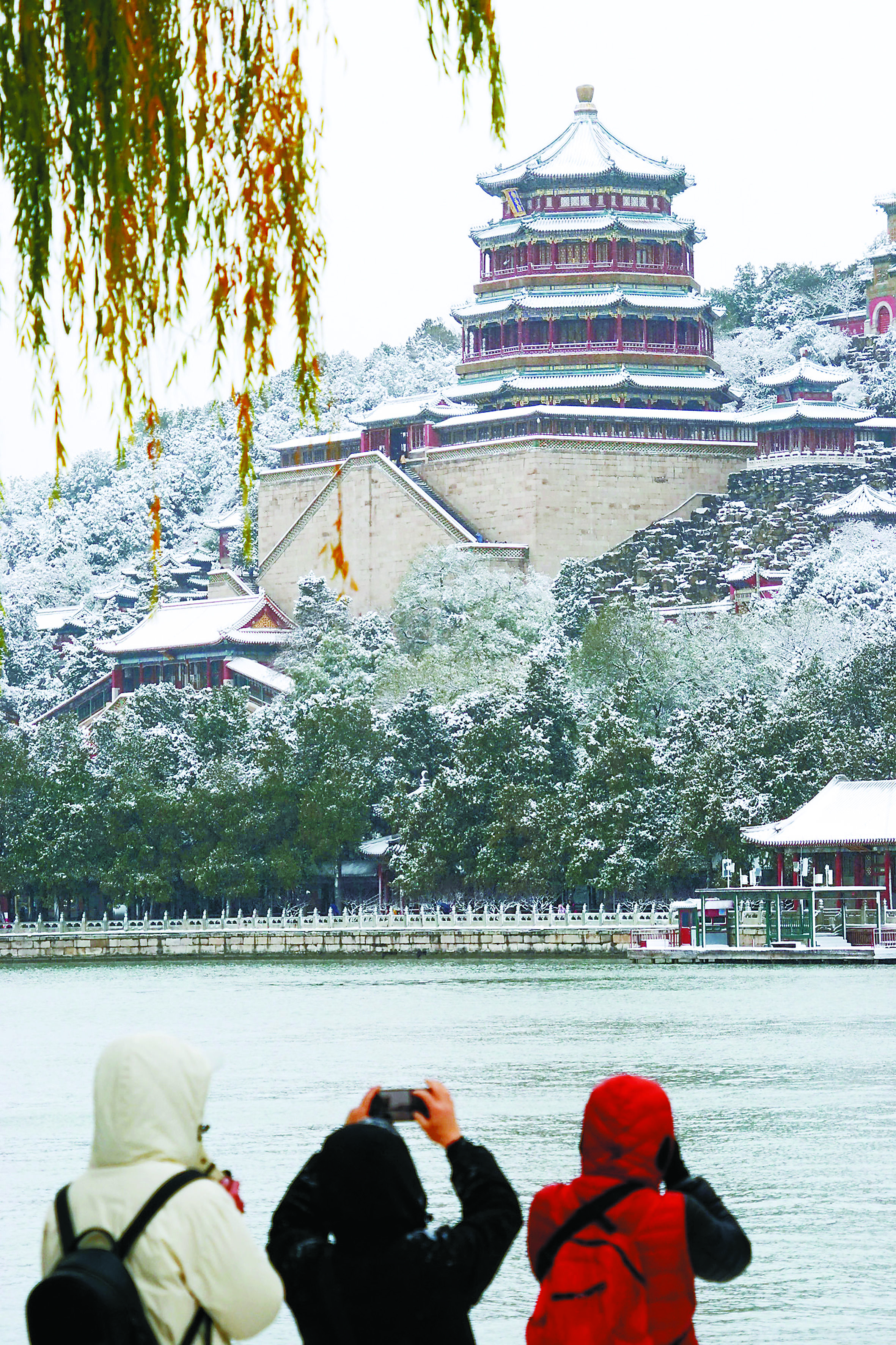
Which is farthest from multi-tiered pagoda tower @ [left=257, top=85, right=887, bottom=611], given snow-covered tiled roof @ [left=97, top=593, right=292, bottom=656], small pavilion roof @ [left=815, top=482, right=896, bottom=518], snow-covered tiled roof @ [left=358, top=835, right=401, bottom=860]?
snow-covered tiled roof @ [left=358, top=835, right=401, bottom=860]

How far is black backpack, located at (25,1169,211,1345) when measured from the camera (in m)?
4.71

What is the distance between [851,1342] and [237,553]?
7382 cm

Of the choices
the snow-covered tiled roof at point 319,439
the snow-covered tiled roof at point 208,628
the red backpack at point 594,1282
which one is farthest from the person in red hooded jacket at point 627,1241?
the snow-covered tiled roof at point 208,628

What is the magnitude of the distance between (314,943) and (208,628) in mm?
19647

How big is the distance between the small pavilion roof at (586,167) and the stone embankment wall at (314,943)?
29057 millimetres

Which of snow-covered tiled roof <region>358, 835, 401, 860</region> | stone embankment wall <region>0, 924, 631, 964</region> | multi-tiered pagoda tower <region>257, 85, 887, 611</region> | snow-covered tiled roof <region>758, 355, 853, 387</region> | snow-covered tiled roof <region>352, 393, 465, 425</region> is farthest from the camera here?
snow-covered tiled roof <region>758, 355, 853, 387</region>

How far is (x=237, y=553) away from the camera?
285 ft

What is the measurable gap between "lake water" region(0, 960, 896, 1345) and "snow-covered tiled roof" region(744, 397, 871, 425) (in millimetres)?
27070

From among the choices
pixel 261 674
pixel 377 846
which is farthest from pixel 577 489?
pixel 377 846

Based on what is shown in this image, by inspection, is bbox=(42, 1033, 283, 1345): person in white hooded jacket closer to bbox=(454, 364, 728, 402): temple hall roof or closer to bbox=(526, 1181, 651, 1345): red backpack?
bbox=(526, 1181, 651, 1345): red backpack

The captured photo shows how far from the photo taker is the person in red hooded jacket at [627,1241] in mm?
5625

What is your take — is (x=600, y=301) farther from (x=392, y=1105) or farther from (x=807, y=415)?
(x=392, y=1105)

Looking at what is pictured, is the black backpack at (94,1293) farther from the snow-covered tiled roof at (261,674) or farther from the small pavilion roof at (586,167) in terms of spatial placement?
the small pavilion roof at (586,167)

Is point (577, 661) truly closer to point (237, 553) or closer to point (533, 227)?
point (533, 227)
